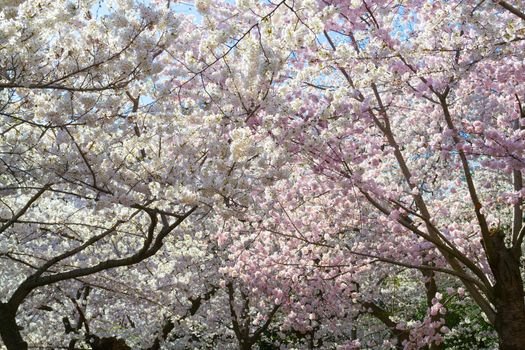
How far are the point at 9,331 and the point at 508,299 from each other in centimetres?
620

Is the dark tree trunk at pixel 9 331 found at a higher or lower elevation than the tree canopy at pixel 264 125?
lower

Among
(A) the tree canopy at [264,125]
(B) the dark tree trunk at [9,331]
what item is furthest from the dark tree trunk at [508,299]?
(B) the dark tree trunk at [9,331]

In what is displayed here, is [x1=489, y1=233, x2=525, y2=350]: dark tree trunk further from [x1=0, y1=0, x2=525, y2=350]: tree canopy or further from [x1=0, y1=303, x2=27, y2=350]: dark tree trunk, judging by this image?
[x1=0, y1=303, x2=27, y2=350]: dark tree trunk

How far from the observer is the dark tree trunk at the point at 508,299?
6859mm

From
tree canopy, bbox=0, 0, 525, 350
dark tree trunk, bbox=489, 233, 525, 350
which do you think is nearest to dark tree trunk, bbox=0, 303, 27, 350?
tree canopy, bbox=0, 0, 525, 350

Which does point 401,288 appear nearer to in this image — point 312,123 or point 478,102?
point 478,102

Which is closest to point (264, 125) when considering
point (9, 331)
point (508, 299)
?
point (508, 299)

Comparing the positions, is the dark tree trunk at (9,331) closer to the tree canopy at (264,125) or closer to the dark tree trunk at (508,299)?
the tree canopy at (264,125)

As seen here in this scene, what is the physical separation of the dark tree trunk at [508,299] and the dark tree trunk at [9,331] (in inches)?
233

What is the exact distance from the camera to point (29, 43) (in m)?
4.85

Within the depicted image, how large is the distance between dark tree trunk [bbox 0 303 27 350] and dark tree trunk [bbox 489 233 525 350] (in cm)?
592

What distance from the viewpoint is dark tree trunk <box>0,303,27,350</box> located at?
6.85m

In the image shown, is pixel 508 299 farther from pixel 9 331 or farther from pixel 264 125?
pixel 9 331

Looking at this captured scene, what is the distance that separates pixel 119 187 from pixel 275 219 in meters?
4.56
